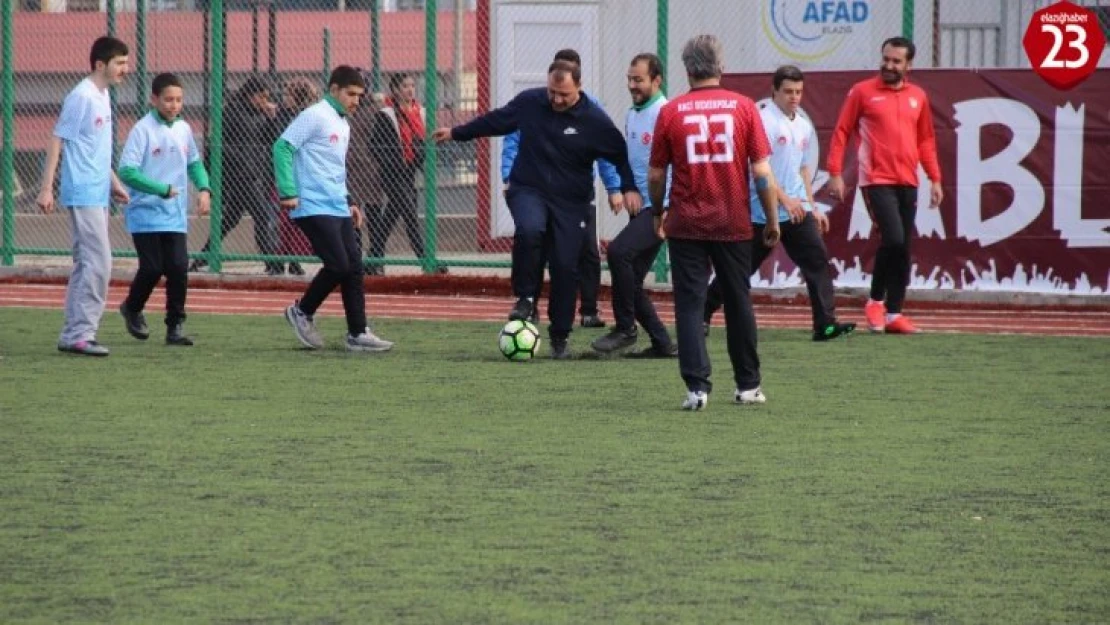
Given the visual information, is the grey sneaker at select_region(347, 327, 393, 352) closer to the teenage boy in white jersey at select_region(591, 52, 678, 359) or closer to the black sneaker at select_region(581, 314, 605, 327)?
the teenage boy in white jersey at select_region(591, 52, 678, 359)

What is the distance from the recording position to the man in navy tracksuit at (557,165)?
41.3 feet

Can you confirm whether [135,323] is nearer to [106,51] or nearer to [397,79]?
[106,51]

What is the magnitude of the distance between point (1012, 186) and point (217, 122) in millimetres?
7551

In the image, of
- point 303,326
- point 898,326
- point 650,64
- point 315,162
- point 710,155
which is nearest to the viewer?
point 710,155

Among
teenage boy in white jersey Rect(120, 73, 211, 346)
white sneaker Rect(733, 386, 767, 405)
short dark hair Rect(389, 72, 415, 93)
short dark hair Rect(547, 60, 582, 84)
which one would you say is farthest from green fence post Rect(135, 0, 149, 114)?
white sneaker Rect(733, 386, 767, 405)

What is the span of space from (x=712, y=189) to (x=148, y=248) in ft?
16.1

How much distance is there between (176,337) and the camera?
45.5 ft

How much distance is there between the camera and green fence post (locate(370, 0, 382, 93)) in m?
20.0

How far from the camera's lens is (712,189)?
10094 mm

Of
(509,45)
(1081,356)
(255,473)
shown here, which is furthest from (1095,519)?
(509,45)

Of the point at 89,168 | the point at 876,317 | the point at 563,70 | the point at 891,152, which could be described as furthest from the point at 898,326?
the point at 89,168

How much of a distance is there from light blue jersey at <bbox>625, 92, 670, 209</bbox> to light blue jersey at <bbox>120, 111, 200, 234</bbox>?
2.86 m

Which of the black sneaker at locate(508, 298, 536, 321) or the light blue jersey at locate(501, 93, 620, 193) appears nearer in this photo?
the black sneaker at locate(508, 298, 536, 321)

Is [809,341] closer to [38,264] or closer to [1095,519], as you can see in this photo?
[1095,519]
